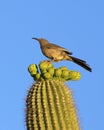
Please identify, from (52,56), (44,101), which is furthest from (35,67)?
(52,56)

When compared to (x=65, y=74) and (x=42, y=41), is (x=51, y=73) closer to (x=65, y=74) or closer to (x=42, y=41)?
(x=65, y=74)

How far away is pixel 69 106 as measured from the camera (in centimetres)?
583

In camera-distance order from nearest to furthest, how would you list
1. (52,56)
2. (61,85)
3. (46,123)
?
(46,123), (61,85), (52,56)

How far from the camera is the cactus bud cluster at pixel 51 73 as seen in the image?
6.28m

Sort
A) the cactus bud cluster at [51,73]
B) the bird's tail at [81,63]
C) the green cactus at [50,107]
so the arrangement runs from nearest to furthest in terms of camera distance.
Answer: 1. the green cactus at [50,107]
2. the cactus bud cluster at [51,73]
3. the bird's tail at [81,63]

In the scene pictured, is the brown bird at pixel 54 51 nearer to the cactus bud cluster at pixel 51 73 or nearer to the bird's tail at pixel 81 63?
the bird's tail at pixel 81 63

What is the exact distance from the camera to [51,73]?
6.31 meters

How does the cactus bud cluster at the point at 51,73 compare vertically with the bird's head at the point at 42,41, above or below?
below

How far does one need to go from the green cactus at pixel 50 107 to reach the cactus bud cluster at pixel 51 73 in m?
0.06

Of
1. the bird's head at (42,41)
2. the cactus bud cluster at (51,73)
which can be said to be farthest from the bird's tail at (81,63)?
the cactus bud cluster at (51,73)

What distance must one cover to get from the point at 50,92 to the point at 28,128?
0.51 m

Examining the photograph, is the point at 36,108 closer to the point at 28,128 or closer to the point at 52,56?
the point at 28,128

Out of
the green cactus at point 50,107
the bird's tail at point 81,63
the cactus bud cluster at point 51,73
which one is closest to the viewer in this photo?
the green cactus at point 50,107

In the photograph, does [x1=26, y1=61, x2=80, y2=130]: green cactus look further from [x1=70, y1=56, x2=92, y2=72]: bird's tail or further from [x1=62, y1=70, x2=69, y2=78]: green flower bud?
[x1=70, y1=56, x2=92, y2=72]: bird's tail
